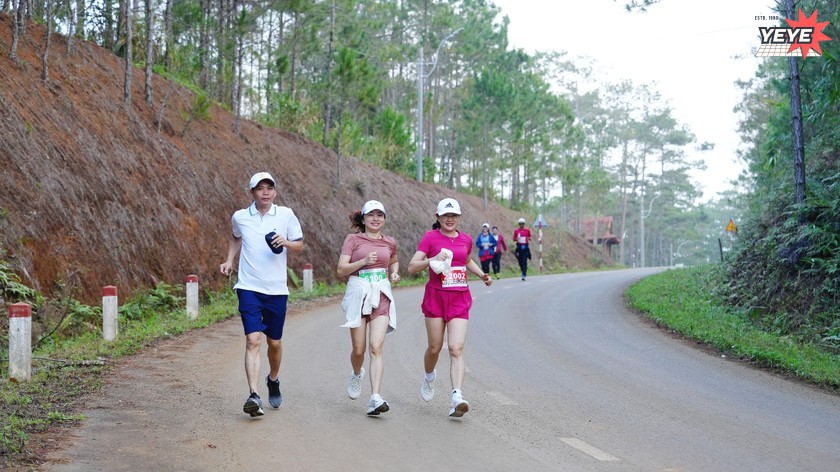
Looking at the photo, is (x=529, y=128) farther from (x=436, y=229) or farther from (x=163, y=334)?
(x=436, y=229)

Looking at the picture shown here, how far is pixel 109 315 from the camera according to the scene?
41.8ft

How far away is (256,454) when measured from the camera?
642 cm

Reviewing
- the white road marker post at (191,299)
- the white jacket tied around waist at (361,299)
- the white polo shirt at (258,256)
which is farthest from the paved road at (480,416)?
the white road marker post at (191,299)

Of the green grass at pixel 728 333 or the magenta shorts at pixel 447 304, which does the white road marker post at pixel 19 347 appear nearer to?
the magenta shorts at pixel 447 304

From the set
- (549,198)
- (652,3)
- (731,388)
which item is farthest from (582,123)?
(731,388)

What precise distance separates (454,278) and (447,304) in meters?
0.26

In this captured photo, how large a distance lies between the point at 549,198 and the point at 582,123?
866 centimetres

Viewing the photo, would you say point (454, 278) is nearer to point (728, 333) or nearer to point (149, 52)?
point (728, 333)

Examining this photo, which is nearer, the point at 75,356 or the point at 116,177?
the point at 75,356

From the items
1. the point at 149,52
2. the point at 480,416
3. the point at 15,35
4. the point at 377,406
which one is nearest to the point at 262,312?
the point at 377,406

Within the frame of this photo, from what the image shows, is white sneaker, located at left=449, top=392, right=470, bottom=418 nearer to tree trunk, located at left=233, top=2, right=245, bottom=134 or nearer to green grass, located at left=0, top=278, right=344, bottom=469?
green grass, located at left=0, top=278, right=344, bottom=469

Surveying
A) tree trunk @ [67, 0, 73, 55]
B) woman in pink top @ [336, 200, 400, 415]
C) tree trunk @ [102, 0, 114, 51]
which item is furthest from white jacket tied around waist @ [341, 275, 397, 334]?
tree trunk @ [102, 0, 114, 51]

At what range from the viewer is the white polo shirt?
7891 millimetres

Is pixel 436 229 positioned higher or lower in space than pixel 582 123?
lower
